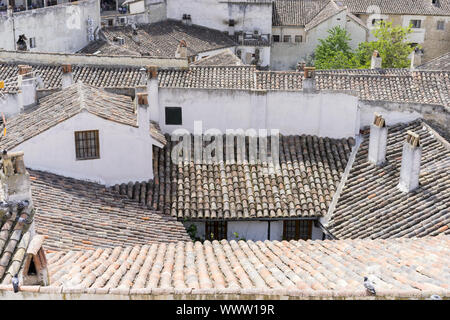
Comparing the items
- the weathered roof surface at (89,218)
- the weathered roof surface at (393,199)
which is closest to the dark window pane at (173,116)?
the weathered roof surface at (89,218)

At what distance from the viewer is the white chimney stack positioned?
19983 millimetres

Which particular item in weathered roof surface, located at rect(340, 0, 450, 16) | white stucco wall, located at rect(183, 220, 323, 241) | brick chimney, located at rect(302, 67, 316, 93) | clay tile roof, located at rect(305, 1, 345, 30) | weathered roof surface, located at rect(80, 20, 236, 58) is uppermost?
weathered roof surface, located at rect(340, 0, 450, 16)

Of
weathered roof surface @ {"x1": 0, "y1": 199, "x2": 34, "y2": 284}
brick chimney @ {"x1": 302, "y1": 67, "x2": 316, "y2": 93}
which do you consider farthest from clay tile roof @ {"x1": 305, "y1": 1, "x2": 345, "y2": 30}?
weathered roof surface @ {"x1": 0, "y1": 199, "x2": 34, "y2": 284}

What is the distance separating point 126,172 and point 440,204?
980cm

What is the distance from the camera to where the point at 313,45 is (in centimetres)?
5762

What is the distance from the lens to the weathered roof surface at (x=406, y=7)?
199 feet

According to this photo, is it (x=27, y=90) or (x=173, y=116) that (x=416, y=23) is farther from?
(x=27, y=90)

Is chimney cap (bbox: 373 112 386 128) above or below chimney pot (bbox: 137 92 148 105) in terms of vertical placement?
below

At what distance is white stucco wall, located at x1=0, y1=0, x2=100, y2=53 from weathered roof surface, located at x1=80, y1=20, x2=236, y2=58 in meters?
1.22

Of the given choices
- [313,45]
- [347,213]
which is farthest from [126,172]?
[313,45]

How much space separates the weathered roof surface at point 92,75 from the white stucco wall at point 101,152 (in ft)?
34.2

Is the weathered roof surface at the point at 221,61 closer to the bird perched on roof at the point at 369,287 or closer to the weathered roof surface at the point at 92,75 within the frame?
the weathered roof surface at the point at 92,75

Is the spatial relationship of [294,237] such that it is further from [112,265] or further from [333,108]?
[112,265]

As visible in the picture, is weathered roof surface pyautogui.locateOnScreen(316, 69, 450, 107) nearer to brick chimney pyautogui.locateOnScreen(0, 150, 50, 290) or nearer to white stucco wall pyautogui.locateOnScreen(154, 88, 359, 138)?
white stucco wall pyautogui.locateOnScreen(154, 88, 359, 138)
